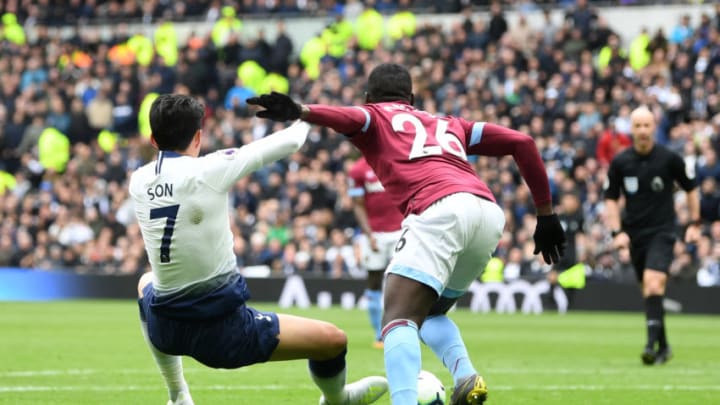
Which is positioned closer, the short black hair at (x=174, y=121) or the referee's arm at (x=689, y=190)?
the short black hair at (x=174, y=121)

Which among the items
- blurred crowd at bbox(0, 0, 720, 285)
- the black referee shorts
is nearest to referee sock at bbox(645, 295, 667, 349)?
the black referee shorts

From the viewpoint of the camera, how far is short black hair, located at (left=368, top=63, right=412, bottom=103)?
7590 mm

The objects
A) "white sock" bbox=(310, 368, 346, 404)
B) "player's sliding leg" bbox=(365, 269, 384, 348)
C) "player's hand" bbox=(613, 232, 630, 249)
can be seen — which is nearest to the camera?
"white sock" bbox=(310, 368, 346, 404)

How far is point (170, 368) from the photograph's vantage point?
782 cm

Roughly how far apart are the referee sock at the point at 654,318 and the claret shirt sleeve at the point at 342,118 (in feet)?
19.8

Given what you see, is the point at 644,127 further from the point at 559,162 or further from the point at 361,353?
the point at 559,162

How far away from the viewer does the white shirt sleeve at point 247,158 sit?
22.3 feet

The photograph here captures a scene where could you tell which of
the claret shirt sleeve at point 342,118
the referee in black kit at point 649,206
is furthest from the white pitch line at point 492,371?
the claret shirt sleeve at point 342,118

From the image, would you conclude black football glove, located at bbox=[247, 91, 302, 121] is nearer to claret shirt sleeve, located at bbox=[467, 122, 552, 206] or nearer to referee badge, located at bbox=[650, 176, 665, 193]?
claret shirt sleeve, located at bbox=[467, 122, 552, 206]

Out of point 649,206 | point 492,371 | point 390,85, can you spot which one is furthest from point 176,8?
point 390,85

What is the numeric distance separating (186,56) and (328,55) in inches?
144

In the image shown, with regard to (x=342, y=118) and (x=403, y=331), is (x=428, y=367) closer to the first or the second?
(x=403, y=331)

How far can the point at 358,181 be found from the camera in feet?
48.3

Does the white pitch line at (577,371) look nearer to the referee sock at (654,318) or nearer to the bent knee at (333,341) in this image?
the referee sock at (654,318)
